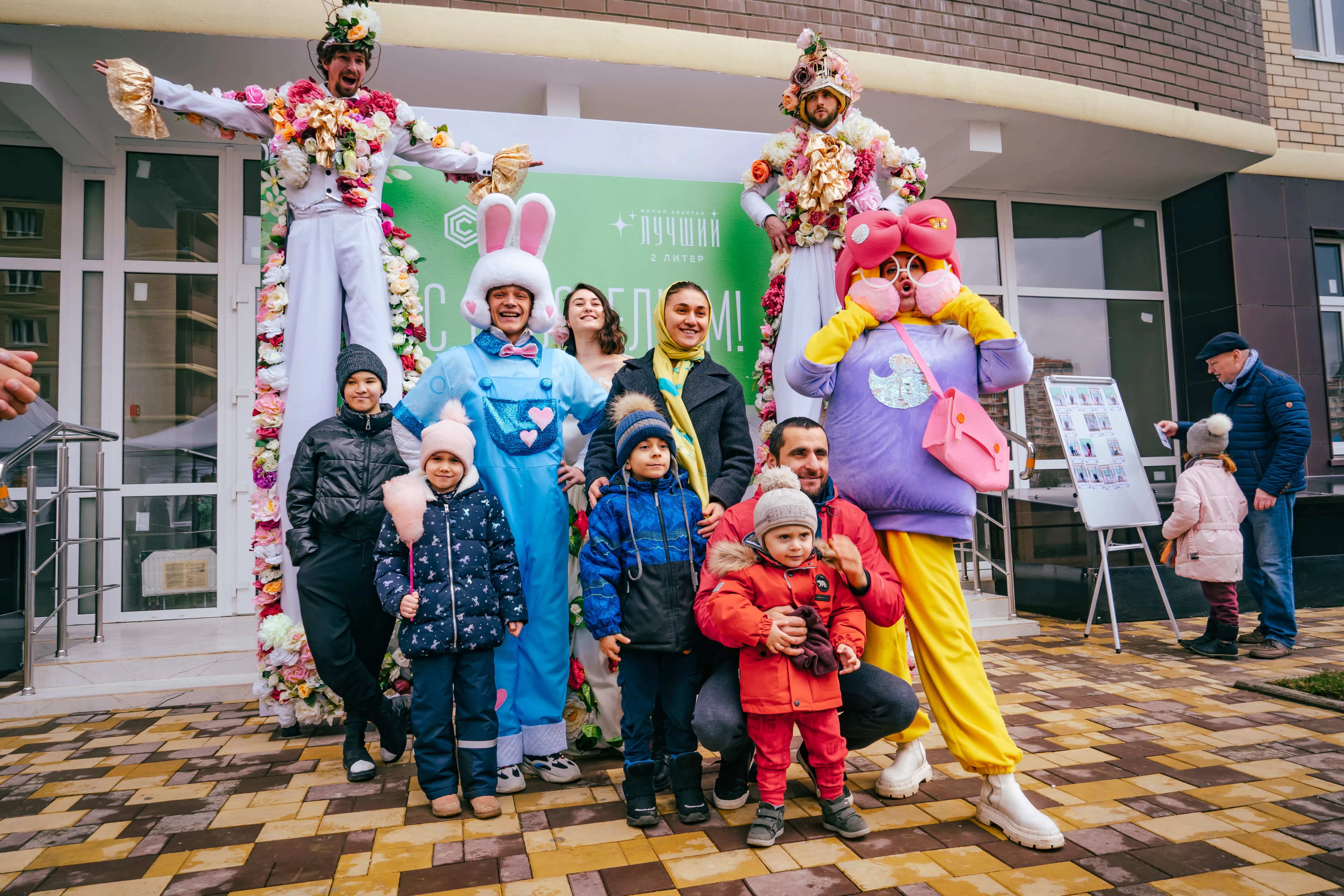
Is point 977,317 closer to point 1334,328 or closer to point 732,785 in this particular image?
point 732,785

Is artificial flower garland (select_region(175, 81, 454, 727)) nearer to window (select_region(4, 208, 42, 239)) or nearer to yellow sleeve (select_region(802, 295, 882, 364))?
yellow sleeve (select_region(802, 295, 882, 364))

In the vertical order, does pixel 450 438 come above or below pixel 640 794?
above

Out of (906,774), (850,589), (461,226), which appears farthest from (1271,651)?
(461,226)

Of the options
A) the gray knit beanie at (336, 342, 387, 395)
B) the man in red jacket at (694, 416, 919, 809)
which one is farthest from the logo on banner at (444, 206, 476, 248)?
the man in red jacket at (694, 416, 919, 809)

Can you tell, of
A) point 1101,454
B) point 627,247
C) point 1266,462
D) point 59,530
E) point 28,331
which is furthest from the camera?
point 28,331

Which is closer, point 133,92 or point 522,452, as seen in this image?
point 522,452

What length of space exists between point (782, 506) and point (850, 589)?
15.3 inches

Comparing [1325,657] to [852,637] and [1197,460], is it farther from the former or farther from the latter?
[852,637]

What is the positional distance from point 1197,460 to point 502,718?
16.3 feet

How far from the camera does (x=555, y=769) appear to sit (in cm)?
305

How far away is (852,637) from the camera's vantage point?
2.47m

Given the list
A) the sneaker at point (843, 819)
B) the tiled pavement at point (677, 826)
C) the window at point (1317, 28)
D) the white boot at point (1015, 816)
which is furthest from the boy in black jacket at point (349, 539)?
the window at point (1317, 28)

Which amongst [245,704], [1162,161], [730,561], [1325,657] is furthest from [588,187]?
[1162,161]

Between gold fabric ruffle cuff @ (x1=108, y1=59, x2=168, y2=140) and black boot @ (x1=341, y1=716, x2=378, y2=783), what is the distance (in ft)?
9.10
